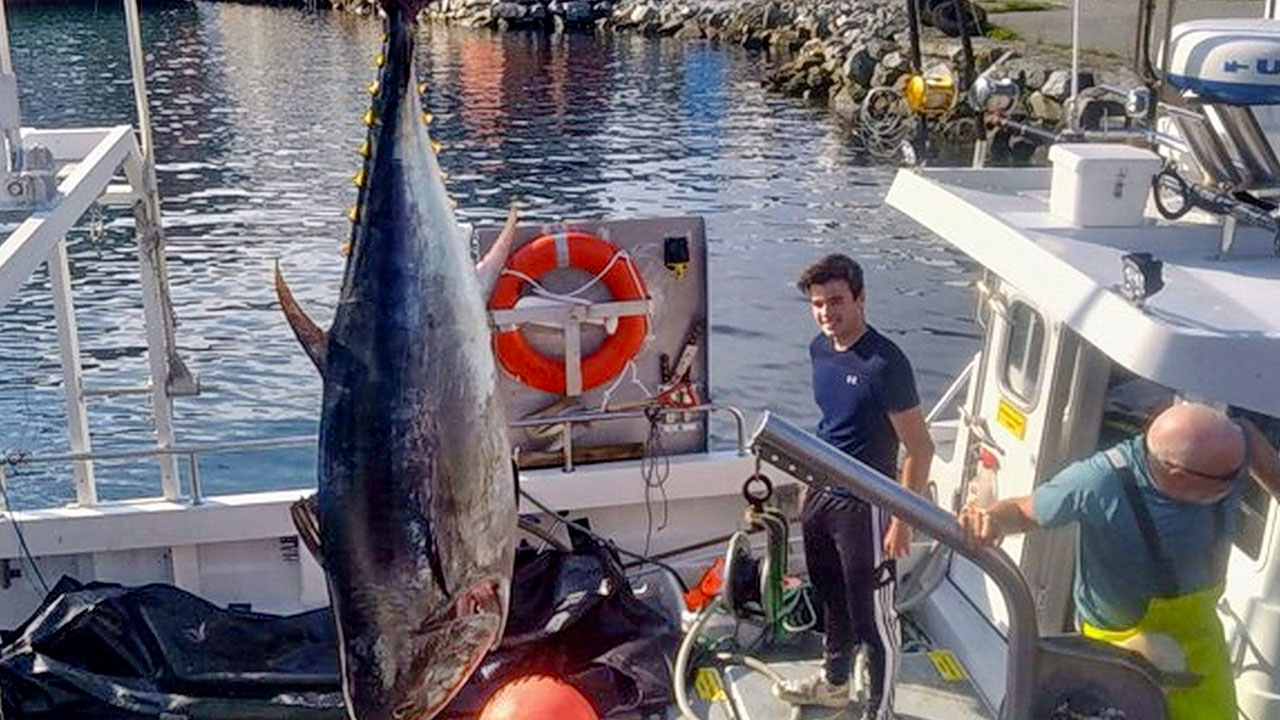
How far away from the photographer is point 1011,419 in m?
5.22

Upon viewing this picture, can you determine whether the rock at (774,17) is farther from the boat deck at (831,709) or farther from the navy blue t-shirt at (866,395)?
the navy blue t-shirt at (866,395)

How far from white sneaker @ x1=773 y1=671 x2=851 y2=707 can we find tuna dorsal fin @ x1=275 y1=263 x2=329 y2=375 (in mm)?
3057

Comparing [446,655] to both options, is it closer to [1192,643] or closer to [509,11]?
[1192,643]

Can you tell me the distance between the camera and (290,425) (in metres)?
13.1

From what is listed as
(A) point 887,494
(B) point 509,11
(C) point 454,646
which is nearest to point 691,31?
(B) point 509,11

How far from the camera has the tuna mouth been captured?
96.3 inches

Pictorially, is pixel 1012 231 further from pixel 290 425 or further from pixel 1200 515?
pixel 290 425

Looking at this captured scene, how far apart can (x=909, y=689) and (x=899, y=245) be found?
15637 millimetres

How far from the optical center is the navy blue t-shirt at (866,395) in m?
4.80

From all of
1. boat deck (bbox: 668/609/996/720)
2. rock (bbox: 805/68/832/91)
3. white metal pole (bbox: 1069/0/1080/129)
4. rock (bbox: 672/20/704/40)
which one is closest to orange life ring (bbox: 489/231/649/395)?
boat deck (bbox: 668/609/996/720)

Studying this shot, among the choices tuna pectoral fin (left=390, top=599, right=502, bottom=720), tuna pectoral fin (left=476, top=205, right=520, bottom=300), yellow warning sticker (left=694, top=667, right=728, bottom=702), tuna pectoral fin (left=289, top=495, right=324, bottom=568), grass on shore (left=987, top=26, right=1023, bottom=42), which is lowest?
yellow warning sticker (left=694, top=667, right=728, bottom=702)

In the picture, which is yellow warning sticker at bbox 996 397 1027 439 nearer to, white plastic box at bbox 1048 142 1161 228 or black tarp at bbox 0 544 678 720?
white plastic box at bbox 1048 142 1161 228

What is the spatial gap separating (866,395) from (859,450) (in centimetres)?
20

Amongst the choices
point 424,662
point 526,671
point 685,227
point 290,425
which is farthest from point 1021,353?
point 290,425
